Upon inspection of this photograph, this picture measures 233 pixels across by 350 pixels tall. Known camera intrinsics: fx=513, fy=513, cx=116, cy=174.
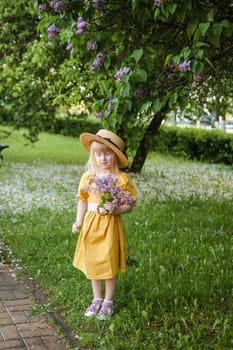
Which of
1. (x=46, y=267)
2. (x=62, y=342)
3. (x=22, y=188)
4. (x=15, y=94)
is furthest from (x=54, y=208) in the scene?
(x=62, y=342)

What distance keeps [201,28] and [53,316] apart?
2.69 m

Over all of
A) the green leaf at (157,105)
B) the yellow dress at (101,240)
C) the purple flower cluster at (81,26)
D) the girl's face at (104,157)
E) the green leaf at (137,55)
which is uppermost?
the purple flower cluster at (81,26)

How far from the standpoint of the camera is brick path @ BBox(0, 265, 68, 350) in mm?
3848

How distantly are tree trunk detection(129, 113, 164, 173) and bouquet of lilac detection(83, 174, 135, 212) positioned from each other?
8.21m

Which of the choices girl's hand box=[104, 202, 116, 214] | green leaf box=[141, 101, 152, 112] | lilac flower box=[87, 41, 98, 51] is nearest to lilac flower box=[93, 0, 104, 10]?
lilac flower box=[87, 41, 98, 51]

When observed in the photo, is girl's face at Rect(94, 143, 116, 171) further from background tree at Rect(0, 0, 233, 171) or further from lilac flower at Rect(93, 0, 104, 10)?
lilac flower at Rect(93, 0, 104, 10)

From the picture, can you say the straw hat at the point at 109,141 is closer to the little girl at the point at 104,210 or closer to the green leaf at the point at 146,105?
the little girl at the point at 104,210

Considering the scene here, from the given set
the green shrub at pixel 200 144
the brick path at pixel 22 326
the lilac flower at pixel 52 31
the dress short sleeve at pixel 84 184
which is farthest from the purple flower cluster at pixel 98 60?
the green shrub at pixel 200 144

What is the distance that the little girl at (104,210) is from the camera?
4070 mm

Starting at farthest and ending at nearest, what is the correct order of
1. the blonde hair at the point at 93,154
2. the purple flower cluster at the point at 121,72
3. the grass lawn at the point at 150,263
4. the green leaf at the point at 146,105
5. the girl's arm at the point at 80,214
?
the girl's arm at the point at 80,214 → the blonde hair at the point at 93,154 → the grass lawn at the point at 150,263 → the green leaf at the point at 146,105 → the purple flower cluster at the point at 121,72

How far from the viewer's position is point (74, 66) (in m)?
10.5

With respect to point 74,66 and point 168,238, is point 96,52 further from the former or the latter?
point 74,66

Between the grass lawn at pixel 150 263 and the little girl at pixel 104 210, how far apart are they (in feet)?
1.24

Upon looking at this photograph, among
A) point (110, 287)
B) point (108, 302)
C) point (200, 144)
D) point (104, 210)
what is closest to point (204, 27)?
point (104, 210)
